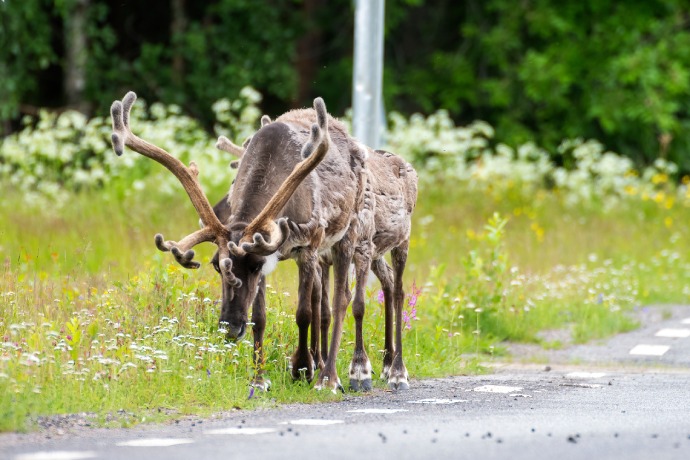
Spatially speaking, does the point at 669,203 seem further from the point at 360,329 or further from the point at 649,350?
the point at 360,329

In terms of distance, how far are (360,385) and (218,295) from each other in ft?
5.46

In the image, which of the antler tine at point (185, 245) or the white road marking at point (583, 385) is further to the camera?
the white road marking at point (583, 385)

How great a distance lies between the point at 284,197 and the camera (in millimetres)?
9070

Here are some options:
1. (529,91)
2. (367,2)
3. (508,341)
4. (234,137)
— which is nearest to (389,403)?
(508,341)

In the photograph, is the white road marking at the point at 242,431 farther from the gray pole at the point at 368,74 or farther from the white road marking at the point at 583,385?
the gray pole at the point at 368,74

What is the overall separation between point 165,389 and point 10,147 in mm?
10827

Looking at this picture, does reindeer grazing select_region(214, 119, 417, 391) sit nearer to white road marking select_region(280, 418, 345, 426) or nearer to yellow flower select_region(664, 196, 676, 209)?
white road marking select_region(280, 418, 345, 426)

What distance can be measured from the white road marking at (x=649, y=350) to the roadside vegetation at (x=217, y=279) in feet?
2.31

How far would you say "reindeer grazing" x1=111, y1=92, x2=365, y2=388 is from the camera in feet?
29.4

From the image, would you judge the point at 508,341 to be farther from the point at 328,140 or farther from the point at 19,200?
the point at 19,200

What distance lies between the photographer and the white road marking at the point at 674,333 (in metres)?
13.4

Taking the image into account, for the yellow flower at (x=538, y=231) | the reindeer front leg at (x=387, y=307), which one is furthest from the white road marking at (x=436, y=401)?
the yellow flower at (x=538, y=231)

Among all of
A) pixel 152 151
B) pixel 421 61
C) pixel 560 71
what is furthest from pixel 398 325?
pixel 421 61

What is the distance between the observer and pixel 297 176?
30.0ft
